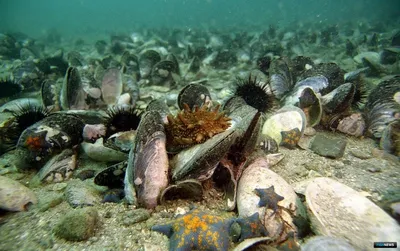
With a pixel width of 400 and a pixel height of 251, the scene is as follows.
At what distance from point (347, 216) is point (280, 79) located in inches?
143

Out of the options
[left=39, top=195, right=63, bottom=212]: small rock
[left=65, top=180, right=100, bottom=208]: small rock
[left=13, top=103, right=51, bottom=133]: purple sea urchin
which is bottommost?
[left=39, top=195, right=63, bottom=212]: small rock

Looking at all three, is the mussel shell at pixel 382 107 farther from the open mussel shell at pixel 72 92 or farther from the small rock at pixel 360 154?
the open mussel shell at pixel 72 92

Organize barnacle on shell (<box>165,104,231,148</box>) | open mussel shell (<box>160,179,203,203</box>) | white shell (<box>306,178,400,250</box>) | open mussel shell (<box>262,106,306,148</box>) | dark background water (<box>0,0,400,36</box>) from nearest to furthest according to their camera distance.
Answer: white shell (<box>306,178,400,250</box>), open mussel shell (<box>160,179,203,203</box>), barnacle on shell (<box>165,104,231,148</box>), open mussel shell (<box>262,106,306,148</box>), dark background water (<box>0,0,400,36</box>)

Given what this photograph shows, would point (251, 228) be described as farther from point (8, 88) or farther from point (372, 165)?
point (8, 88)

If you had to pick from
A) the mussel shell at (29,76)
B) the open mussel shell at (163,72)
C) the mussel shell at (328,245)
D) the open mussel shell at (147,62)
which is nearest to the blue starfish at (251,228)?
the mussel shell at (328,245)

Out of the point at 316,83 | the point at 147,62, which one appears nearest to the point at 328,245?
the point at 316,83

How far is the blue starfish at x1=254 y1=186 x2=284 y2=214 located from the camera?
7.19 feet

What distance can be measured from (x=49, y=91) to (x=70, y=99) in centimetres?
77

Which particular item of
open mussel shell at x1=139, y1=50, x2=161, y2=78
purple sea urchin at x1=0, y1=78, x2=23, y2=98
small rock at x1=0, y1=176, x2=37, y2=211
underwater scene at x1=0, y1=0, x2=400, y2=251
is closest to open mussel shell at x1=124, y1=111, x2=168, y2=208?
underwater scene at x1=0, y1=0, x2=400, y2=251

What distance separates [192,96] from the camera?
157 inches

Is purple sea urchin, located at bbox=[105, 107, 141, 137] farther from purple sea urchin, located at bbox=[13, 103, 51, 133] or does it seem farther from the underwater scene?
purple sea urchin, located at bbox=[13, 103, 51, 133]

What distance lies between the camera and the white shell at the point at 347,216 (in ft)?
5.98

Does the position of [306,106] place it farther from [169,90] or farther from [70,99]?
[70,99]

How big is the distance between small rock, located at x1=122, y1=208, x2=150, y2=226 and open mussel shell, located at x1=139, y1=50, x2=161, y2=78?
529 centimetres
